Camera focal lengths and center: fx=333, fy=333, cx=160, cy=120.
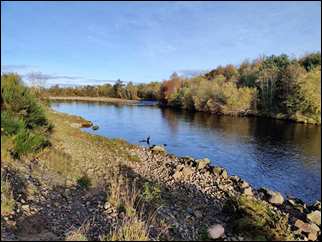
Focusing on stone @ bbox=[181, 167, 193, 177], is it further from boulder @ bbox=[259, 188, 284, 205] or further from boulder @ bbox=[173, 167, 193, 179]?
boulder @ bbox=[259, 188, 284, 205]

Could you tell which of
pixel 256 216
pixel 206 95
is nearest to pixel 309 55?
pixel 206 95

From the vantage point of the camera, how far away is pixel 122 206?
823 cm

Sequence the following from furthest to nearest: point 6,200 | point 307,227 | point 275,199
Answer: point 275,199 < point 307,227 < point 6,200

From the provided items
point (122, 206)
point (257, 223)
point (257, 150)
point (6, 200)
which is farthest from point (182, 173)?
point (257, 150)

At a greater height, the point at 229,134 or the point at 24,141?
the point at 24,141

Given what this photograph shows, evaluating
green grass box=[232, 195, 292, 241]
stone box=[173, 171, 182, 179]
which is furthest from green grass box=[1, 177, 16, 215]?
stone box=[173, 171, 182, 179]

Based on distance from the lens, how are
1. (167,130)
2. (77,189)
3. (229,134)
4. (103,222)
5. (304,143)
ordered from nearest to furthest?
(103,222) → (77,189) → (304,143) → (229,134) → (167,130)

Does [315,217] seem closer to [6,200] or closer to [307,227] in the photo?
[307,227]

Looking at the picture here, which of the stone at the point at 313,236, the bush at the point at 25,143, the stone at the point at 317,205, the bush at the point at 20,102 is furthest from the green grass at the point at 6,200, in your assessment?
the stone at the point at 317,205

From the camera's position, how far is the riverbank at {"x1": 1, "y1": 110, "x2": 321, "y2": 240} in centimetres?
675

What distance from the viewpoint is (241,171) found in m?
19.6

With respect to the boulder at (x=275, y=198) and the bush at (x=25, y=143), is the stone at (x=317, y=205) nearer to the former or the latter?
the boulder at (x=275, y=198)

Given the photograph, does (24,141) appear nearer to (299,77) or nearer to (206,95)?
(299,77)

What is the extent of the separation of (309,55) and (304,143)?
4272cm
